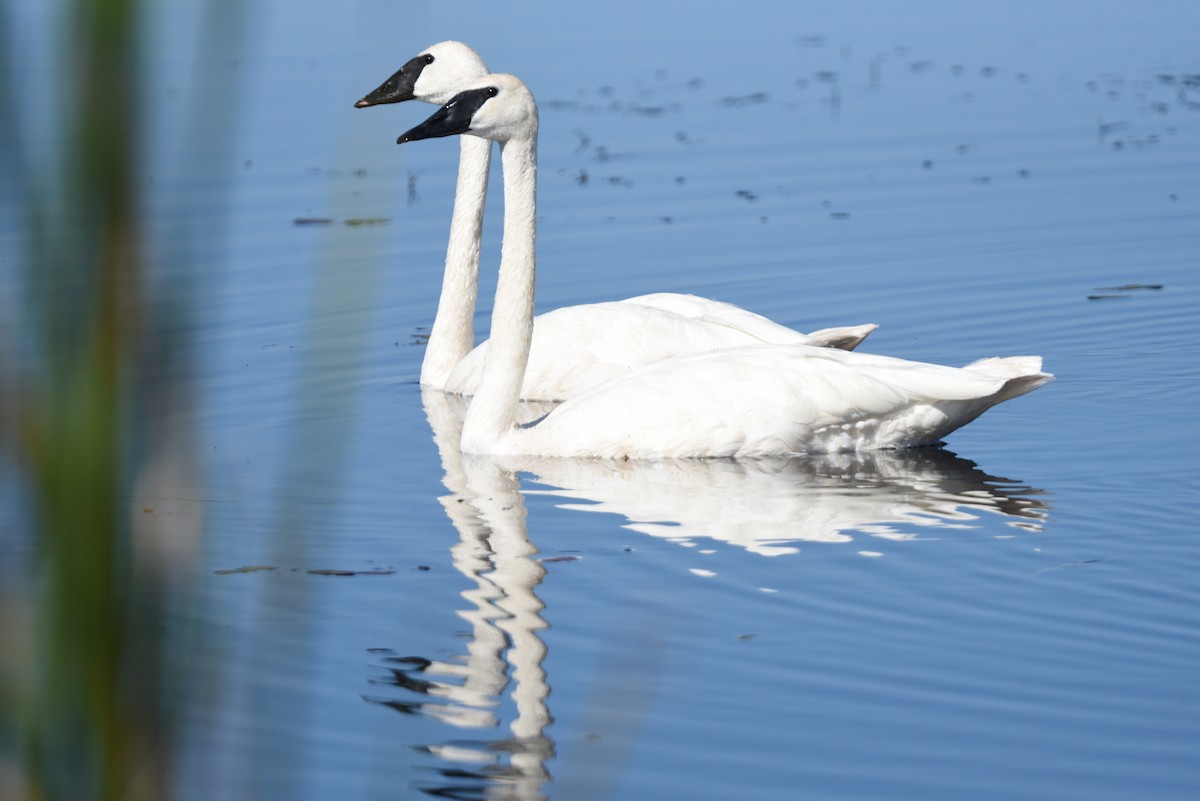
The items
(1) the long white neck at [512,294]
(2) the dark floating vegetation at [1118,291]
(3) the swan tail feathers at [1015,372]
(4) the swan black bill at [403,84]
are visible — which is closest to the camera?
(3) the swan tail feathers at [1015,372]

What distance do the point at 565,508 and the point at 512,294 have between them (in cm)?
156

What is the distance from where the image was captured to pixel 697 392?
799 centimetres

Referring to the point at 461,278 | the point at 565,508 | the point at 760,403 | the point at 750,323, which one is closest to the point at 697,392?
the point at 760,403

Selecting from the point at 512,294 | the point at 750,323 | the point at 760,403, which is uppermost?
the point at 512,294

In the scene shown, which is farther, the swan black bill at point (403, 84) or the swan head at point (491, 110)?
the swan black bill at point (403, 84)

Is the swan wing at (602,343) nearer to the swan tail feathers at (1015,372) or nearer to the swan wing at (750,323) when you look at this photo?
the swan wing at (750,323)

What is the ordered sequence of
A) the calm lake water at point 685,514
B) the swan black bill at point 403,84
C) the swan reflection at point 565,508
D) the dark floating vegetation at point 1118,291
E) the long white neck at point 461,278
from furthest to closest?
the dark floating vegetation at point 1118,291 < the long white neck at point 461,278 < the swan black bill at point 403,84 < the swan reflection at point 565,508 < the calm lake water at point 685,514

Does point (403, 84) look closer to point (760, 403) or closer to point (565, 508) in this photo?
point (760, 403)

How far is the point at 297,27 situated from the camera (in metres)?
25.0

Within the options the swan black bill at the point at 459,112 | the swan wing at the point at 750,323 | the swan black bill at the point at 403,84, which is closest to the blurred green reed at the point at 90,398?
the swan black bill at the point at 459,112

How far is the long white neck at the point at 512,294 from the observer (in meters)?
8.61

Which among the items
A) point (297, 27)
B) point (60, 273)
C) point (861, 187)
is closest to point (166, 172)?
point (60, 273)

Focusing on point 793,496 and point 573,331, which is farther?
point 573,331

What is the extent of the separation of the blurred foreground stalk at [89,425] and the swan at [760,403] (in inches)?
250
